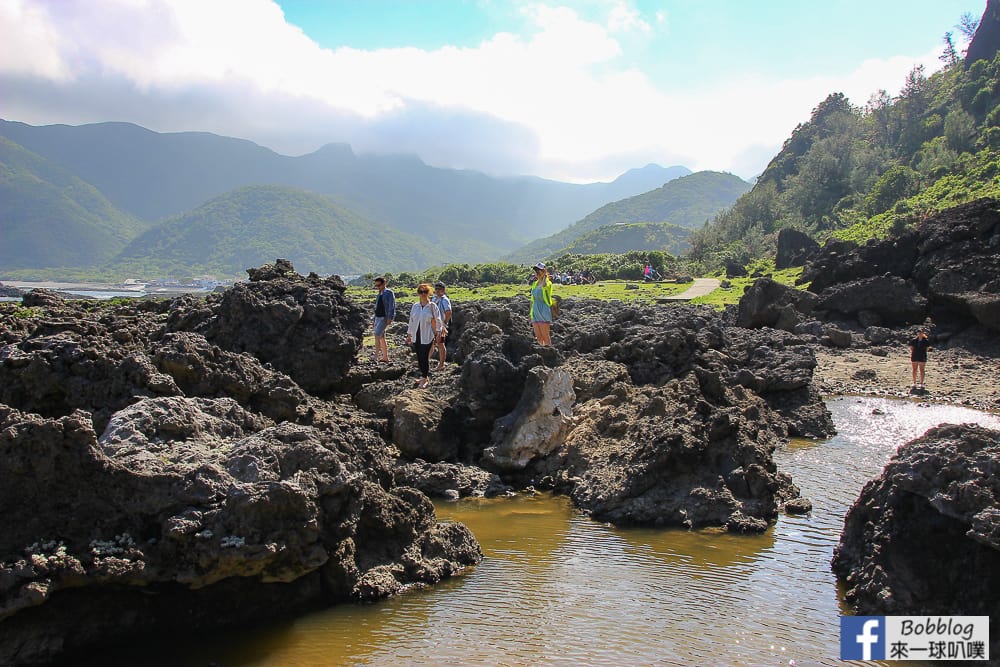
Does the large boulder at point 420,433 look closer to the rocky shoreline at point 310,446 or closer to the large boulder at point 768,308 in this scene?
the rocky shoreline at point 310,446

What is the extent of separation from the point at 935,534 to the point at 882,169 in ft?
276

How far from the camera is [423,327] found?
1462 centimetres

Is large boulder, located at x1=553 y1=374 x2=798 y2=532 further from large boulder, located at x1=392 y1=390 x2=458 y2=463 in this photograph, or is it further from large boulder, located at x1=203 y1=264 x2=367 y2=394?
large boulder, located at x1=203 y1=264 x2=367 y2=394

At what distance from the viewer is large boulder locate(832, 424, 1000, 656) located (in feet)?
20.6

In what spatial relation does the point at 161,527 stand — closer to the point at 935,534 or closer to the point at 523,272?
the point at 935,534

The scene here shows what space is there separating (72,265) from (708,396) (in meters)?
A: 204

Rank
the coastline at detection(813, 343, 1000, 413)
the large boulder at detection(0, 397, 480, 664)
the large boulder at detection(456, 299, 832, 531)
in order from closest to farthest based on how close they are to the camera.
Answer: the large boulder at detection(0, 397, 480, 664)
the large boulder at detection(456, 299, 832, 531)
the coastline at detection(813, 343, 1000, 413)

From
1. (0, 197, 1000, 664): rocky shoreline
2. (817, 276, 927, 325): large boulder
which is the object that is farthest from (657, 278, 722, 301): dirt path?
(0, 197, 1000, 664): rocky shoreline

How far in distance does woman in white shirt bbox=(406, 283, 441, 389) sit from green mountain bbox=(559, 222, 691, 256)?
138544 mm

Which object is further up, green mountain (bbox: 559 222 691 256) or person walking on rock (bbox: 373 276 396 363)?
green mountain (bbox: 559 222 691 256)

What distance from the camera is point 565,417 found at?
12.1 metres

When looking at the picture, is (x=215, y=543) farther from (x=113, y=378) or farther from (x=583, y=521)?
(x=583, y=521)

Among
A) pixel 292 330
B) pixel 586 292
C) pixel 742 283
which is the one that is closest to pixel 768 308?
pixel 586 292

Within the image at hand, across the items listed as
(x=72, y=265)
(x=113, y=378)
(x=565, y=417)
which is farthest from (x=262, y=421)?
(x=72, y=265)
